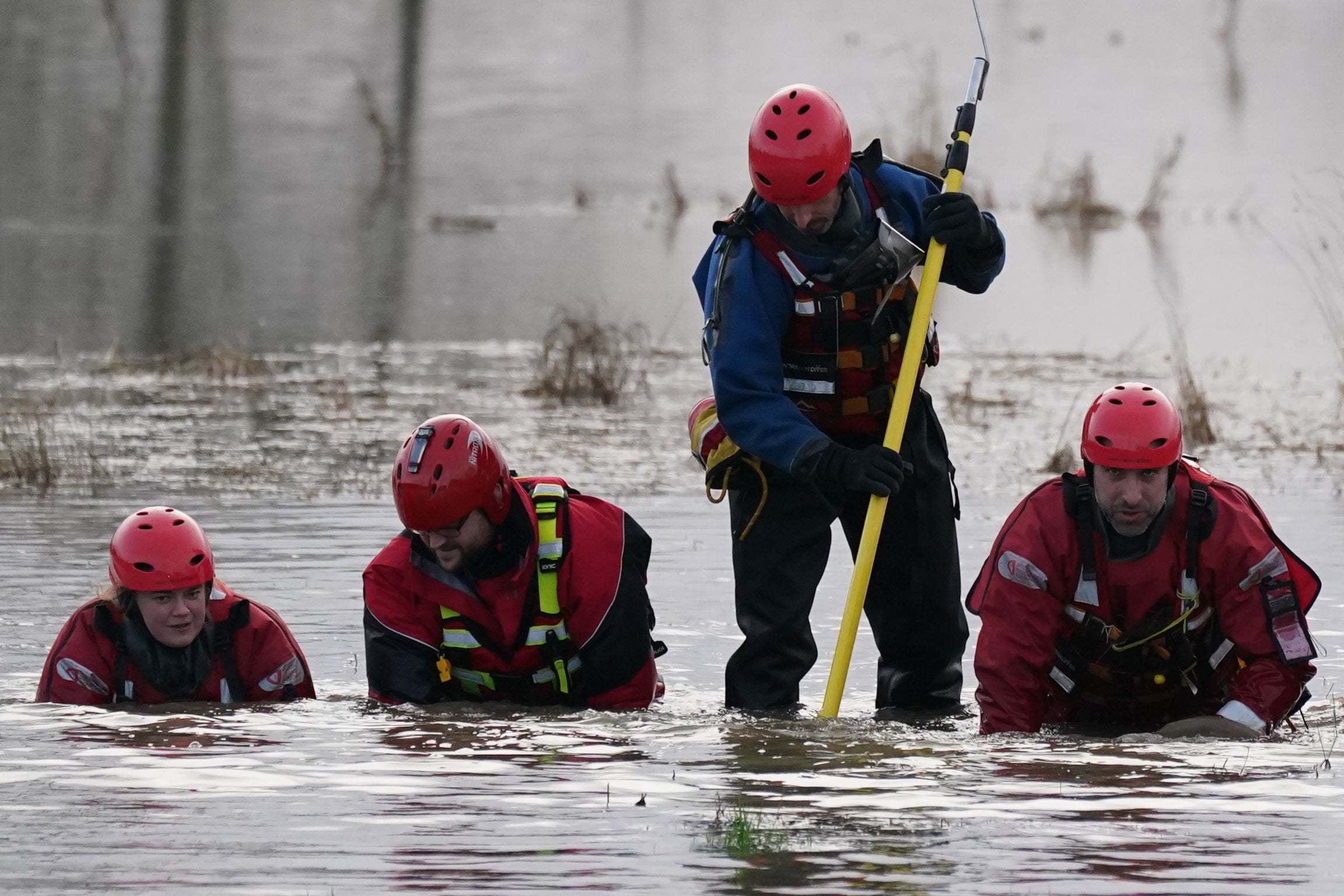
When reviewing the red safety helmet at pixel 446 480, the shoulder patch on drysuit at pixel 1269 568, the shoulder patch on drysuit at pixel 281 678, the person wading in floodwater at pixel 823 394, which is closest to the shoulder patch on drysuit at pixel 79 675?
the shoulder patch on drysuit at pixel 281 678

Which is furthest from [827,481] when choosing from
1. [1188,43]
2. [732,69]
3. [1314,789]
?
[1188,43]

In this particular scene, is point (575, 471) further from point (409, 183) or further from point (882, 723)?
point (409, 183)

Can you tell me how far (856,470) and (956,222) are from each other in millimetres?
817

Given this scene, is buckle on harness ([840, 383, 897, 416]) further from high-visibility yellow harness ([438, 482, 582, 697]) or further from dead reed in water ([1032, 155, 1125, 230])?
dead reed in water ([1032, 155, 1125, 230])

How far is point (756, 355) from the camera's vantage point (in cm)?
679

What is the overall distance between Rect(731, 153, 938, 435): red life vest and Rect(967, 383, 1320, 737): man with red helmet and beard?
72 cm

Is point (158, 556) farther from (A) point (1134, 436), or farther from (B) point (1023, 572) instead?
(A) point (1134, 436)

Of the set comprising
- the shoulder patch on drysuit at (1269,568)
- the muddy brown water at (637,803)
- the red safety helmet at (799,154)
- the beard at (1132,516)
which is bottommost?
the muddy brown water at (637,803)

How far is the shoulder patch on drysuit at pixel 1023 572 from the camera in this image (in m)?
6.39

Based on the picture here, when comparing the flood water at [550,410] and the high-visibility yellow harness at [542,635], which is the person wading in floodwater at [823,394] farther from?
the high-visibility yellow harness at [542,635]

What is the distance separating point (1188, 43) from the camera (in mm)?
50188

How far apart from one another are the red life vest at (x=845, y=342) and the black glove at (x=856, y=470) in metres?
0.35

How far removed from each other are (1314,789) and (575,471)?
22.9 ft

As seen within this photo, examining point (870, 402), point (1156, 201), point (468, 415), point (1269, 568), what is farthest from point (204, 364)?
point (1156, 201)
